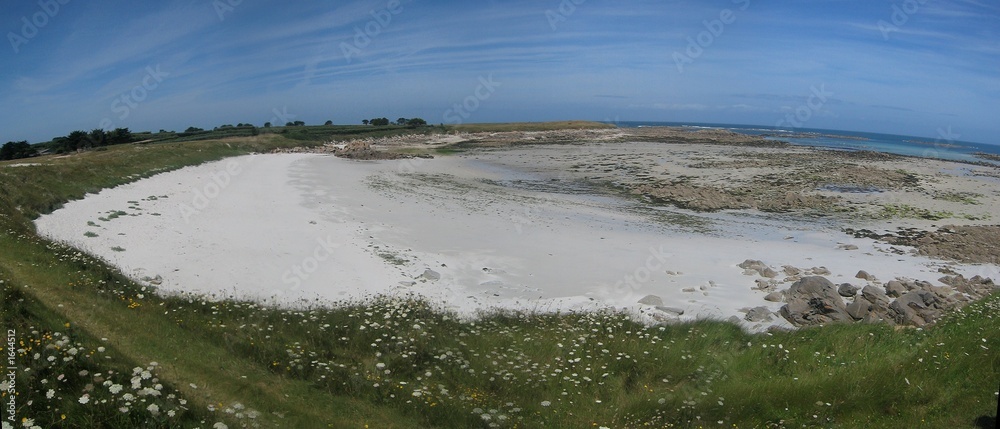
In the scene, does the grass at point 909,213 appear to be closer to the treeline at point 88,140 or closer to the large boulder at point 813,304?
the large boulder at point 813,304

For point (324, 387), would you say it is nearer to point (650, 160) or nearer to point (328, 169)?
point (328, 169)

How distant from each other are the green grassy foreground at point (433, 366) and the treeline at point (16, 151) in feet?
144

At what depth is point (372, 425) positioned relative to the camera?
24.7ft

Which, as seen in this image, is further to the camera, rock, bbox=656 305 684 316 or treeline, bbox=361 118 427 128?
treeline, bbox=361 118 427 128

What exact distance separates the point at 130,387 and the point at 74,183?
21634 mm

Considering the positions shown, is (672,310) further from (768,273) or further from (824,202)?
(824,202)

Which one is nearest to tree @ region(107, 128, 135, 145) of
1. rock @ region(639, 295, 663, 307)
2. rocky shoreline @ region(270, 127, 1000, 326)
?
rocky shoreline @ region(270, 127, 1000, 326)

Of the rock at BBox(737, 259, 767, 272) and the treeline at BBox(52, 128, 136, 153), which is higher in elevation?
the treeline at BBox(52, 128, 136, 153)

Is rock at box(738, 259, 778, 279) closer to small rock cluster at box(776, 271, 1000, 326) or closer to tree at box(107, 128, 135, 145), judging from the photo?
small rock cluster at box(776, 271, 1000, 326)

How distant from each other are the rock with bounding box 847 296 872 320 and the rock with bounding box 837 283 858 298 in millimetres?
1256

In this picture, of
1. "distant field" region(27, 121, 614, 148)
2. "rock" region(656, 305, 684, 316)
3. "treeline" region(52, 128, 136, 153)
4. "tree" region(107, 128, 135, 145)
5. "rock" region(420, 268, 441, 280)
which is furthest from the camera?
"distant field" region(27, 121, 614, 148)

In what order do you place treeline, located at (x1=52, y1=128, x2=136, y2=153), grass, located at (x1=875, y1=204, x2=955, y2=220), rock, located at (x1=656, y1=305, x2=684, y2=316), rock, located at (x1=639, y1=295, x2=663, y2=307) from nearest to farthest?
1. rock, located at (x1=656, y1=305, x2=684, y2=316)
2. rock, located at (x1=639, y1=295, x2=663, y2=307)
3. grass, located at (x1=875, y1=204, x2=955, y2=220)
4. treeline, located at (x1=52, y1=128, x2=136, y2=153)

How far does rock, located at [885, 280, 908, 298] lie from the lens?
1479cm

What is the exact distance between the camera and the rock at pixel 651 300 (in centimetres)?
1434
